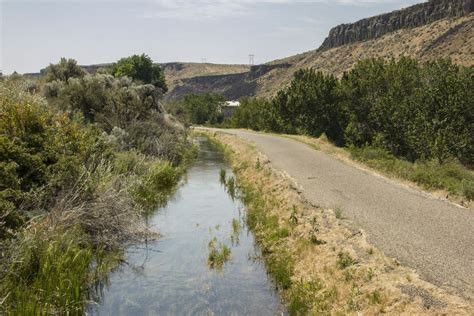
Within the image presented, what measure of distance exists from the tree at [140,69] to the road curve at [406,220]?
198 feet

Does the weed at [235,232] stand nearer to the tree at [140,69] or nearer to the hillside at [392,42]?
the tree at [140,69]

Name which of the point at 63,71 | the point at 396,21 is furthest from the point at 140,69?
the point at 396,21

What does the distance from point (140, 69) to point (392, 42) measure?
76176 mm

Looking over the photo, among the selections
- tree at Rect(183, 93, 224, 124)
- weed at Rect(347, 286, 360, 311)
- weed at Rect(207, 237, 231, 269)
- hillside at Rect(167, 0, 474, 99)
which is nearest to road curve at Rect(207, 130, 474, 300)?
weed at Rect(347, 286, 360, 311)

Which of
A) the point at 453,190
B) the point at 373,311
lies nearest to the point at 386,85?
the point at 453,190

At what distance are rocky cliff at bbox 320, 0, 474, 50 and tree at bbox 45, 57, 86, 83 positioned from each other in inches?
4261

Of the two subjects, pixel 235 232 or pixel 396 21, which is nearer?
pixel 235 232

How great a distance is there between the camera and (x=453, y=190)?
1605 cm

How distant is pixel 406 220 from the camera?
42.1 feet

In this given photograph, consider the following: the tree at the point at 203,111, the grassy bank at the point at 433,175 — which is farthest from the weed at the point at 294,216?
the tree at the point at 203,111

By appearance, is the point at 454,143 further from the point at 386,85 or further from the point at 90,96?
the point at 90,96

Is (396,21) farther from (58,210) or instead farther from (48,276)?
(48,276)

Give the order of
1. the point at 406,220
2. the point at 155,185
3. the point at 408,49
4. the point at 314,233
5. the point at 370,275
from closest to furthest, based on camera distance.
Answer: the point at 370,275 < the point at 406,220 < the point at 314,233 < the point at 155,185 < the point at 408,49

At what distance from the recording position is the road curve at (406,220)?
9.44 metres
